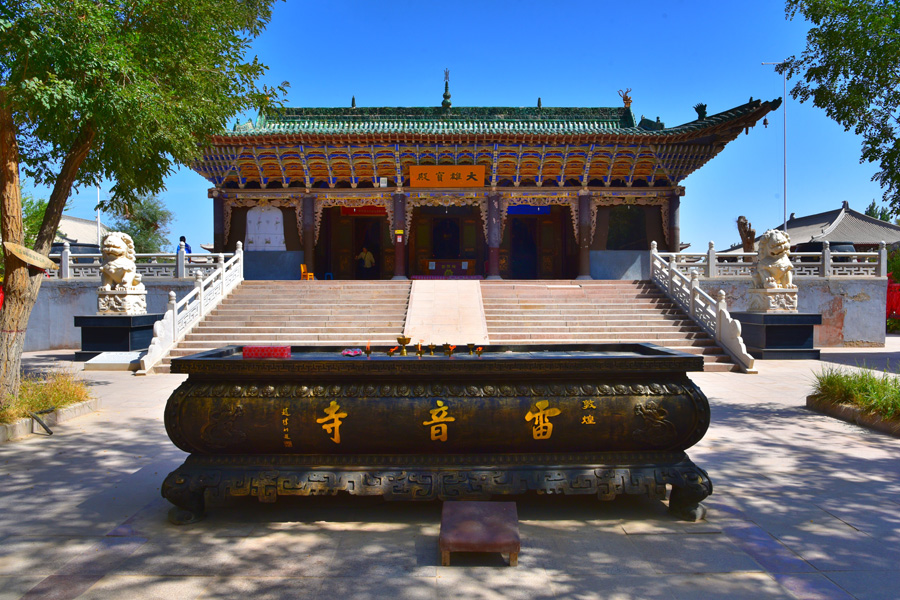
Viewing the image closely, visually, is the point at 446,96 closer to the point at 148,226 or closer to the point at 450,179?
the point at 450,179

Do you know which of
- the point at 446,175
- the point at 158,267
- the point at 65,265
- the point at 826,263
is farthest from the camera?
the point at 446,175

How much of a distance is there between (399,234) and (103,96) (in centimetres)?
1088

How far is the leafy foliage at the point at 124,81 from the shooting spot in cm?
529

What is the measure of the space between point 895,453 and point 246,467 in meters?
5.53

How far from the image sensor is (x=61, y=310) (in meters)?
13.5

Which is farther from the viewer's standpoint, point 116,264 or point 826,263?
point 826,263

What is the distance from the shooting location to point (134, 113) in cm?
578

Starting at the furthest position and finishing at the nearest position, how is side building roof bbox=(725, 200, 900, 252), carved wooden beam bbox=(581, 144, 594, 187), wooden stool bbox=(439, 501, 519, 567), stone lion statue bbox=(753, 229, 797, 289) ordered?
1. side building roof bbox=(725, 200, 900, 252)
2. carved wooden beam bbox=(581, 144, 594, 187)
3. stone lion statue bbox=(753, 229, 797, 289)
4. wooden stool bbox=(439, 501, 519, 567)

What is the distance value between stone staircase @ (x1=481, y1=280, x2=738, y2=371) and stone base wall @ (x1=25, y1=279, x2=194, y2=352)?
8.38 m

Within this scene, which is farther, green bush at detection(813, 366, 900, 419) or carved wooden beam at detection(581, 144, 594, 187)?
Result: carved wooden beam at detection(581, 144, 594, 187)

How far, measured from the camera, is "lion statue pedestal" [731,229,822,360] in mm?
10805

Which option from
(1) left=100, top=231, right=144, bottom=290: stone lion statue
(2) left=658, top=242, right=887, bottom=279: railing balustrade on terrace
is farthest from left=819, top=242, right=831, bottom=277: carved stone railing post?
(1) left=100, top=231, right=144, bottom=290: stone lion statue

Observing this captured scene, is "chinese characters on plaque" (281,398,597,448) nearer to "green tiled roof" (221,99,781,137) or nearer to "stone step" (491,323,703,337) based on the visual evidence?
"stone step" (491,323,703,337)

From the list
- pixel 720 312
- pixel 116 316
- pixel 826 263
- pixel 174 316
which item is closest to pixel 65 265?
pixel 116 316
